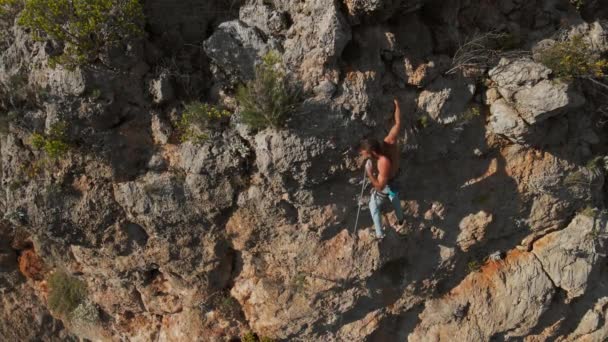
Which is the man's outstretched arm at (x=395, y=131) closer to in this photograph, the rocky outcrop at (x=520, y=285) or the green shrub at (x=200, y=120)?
the green shrub at (x=200, y=120)

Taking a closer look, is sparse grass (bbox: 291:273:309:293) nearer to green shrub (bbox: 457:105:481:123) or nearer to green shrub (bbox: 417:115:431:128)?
green shrub (bbox: 417:115:431:128)

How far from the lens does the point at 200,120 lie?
5.76 m

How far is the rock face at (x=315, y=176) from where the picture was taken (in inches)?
223

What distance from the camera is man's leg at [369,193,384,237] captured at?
5.96 m

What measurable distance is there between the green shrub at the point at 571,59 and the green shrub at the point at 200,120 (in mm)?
4680

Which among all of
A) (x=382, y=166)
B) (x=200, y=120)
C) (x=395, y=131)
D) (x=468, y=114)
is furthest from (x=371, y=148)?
(x=200, y=120)

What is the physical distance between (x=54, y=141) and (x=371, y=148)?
4.33 metres

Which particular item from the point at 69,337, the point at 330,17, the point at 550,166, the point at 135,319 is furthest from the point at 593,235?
the point at 69,337

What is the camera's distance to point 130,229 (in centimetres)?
645

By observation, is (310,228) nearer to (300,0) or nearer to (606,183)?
(300,0)

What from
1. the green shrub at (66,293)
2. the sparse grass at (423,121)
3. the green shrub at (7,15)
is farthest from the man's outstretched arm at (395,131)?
the green shrub at (66,293)

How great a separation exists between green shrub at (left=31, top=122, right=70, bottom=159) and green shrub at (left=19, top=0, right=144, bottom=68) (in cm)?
88

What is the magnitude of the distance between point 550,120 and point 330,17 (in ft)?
12.7

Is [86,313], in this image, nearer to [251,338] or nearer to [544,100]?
[251,338]
